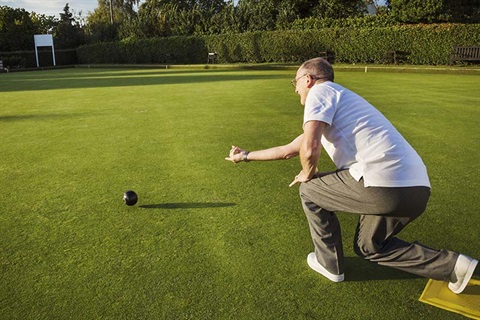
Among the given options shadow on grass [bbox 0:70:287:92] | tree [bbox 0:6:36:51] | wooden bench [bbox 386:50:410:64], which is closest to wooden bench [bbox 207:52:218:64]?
shadow on grass [bbox 0:70:287:92]

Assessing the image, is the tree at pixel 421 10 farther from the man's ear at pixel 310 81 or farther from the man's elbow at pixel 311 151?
the man's elbow at pixel 311 151

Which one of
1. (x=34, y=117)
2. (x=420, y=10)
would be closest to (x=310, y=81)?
(x=34, y=117)

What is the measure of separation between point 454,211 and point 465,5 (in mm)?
30239

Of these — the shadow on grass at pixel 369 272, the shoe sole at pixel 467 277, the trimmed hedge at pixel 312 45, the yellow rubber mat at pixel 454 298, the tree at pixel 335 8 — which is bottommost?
the yellow rubber mat at pixel 454 298

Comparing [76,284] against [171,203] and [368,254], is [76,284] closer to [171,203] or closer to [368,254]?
[171,203]

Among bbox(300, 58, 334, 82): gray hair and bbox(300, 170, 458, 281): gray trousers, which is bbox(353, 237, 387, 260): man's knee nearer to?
bbox(300, 170, 458, 281): gray trousers

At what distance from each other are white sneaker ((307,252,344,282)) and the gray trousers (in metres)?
0.03

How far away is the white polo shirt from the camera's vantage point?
2471 millimetres

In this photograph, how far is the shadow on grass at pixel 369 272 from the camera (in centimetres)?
294

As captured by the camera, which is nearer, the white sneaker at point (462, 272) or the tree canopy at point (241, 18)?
the white sneaker at point (462, 272)

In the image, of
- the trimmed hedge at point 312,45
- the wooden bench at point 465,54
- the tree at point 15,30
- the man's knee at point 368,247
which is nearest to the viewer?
the man's knee at point 368,247

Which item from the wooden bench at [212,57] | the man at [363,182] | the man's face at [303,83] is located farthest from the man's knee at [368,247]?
the wooden bench at [212,57]

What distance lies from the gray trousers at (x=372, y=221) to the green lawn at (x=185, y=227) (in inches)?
7.9

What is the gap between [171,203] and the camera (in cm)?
437
